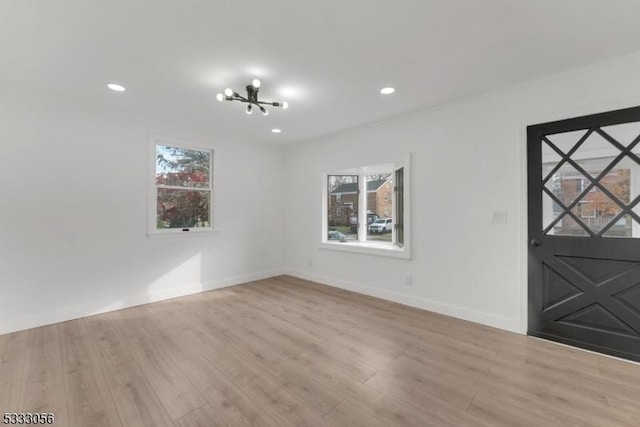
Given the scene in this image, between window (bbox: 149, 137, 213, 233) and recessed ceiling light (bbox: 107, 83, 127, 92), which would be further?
window (bbox: 149, 137, 213, 233)

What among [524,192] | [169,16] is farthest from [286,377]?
[524,192]

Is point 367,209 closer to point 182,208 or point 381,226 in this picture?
point 381,226

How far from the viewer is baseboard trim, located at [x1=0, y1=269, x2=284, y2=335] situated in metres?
3.08

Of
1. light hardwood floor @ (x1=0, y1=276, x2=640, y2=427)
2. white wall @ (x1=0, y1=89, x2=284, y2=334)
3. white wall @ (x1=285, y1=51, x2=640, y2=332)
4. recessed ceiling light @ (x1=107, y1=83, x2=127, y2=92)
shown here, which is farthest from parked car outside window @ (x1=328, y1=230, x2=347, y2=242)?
recessed ceiling light @ (x1=107, y1=83, x2=127, y2=92)

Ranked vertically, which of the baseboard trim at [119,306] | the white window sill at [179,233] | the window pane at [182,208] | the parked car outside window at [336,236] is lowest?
the baseboard trim at [119,306]

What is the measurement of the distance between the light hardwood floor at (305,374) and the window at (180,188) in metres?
1.49

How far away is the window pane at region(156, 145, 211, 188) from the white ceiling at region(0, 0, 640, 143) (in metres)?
1.04

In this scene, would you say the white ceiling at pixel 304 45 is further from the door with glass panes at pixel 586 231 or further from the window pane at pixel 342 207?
the window pane at pixel 342 207

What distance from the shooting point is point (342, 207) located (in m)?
5.22

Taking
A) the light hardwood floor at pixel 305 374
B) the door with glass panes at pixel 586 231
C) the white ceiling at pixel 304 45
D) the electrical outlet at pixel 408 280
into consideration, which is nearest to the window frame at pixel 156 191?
the white ceiling at pixel 304 45

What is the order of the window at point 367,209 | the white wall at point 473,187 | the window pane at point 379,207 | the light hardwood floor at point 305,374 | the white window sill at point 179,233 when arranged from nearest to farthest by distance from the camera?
1. the light hardwood floor at point 305,374
2. the white wall at point 473,187
3. the white window sill at point 179,233
4. the window at point 367,209
5. the window pane at point 379,207

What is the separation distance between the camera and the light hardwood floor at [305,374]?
1.79m

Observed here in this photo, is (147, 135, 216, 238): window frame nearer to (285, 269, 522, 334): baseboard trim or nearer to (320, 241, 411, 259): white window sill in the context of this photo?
(320, 241, 411, 259): white window sill

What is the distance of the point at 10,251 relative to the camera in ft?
10.0
